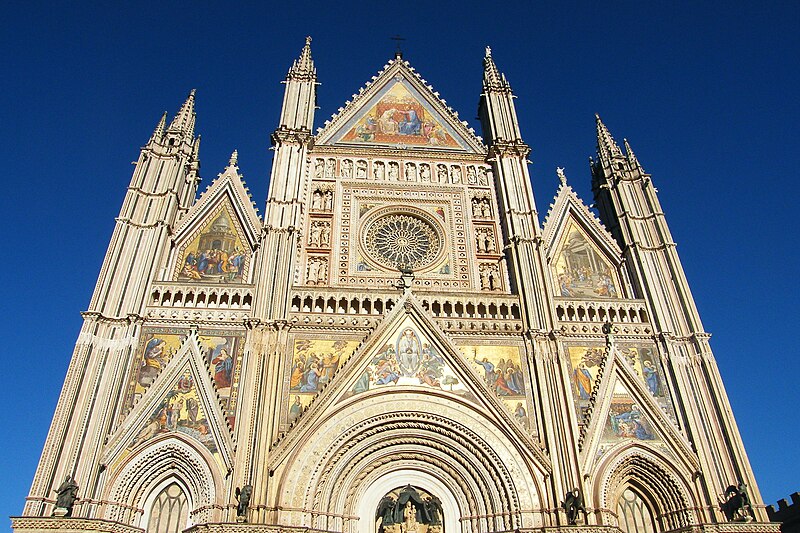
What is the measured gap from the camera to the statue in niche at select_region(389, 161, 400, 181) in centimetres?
2052

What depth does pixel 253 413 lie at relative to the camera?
1459cm

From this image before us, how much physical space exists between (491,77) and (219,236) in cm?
1196

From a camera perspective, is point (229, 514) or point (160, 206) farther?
point (160, 206)

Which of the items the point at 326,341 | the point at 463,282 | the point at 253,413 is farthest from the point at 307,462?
the point at 463,282

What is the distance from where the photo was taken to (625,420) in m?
15.6

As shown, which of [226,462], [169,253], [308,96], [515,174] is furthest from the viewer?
[308,96]

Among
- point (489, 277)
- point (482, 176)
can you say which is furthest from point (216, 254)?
point (482, 176)

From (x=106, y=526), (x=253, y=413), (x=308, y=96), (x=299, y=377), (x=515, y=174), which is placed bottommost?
(x=106, y=526)

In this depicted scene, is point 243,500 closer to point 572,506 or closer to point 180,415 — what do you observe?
point 180,415

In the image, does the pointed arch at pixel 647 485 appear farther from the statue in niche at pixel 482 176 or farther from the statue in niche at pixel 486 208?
the statue in niche at pixel 482 176

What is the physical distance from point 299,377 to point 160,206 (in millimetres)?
6922

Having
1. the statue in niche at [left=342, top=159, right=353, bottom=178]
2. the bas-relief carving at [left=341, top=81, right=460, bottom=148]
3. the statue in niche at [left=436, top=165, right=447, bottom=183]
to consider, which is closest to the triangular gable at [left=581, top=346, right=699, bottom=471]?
the statue in niche at [left=436, top=165, right=447, bottom=183]

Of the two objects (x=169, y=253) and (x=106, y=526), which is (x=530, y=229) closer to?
(x=169, y=253)

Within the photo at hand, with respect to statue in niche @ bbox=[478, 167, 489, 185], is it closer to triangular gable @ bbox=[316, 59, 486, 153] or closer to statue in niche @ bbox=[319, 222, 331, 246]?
triangular gable @ bbox=[316, 59, 486, 153]
